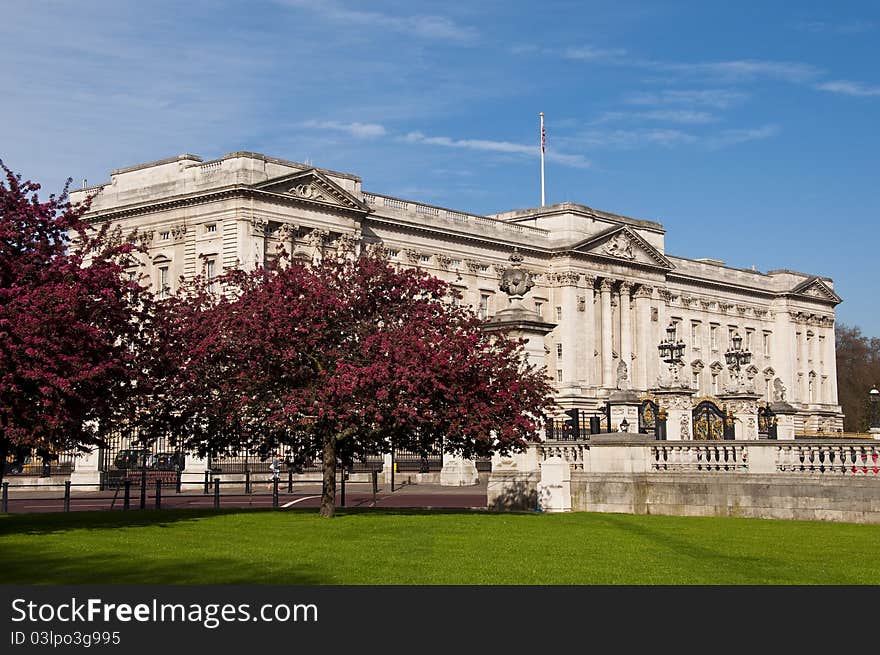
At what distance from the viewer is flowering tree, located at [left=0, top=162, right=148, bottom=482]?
24391mm

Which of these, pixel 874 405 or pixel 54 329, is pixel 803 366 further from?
pixel 54 329

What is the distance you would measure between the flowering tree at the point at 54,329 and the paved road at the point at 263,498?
10.6m

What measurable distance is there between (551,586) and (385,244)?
252 ft

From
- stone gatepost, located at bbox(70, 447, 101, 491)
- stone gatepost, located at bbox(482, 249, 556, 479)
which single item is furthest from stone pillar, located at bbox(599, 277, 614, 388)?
stone gatepost, located at bbox(482, 249, 556, 479)

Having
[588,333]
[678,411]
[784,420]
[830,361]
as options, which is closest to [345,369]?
[678,411]

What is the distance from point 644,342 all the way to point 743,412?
64.7 m

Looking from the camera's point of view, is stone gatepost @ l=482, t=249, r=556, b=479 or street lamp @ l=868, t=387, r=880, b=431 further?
street lamp @ l=868, t=387, r=880, b=431

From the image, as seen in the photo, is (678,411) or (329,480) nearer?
(329,480)

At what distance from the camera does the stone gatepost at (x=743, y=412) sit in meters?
47.9

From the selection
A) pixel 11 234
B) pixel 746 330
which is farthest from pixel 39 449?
pixel 746 330

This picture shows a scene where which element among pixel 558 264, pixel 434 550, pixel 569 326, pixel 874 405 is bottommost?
pixel 434 550

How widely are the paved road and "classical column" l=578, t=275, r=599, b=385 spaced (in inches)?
2083

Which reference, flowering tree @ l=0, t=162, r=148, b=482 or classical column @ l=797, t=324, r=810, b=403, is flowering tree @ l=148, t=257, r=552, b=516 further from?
classical column @ l=797, t=324, r=810, b=403

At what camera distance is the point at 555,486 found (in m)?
32.1
